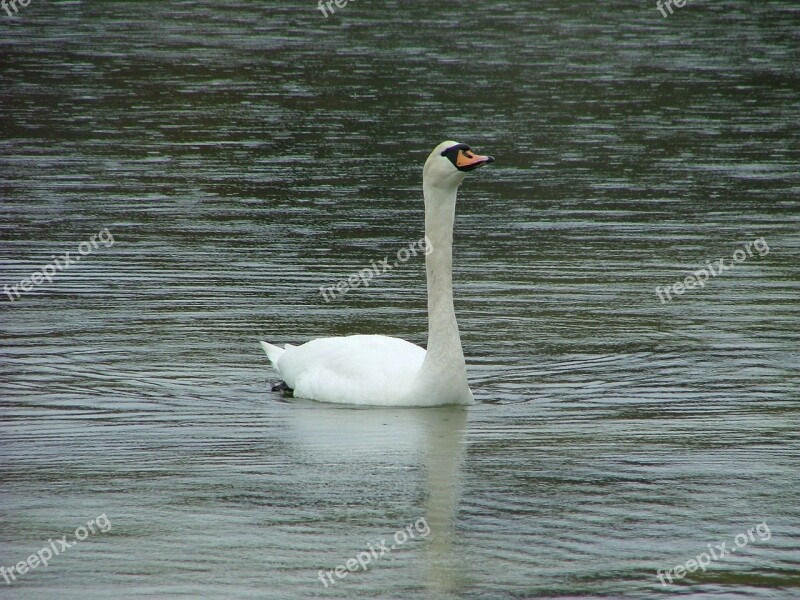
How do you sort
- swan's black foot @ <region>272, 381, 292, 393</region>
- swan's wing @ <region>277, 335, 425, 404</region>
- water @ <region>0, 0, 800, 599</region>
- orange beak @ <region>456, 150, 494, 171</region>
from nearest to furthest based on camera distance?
water @ <region>0, 0, 800, 599</region>, orange beak @ <region>456, 150, 494, 171</region>, swan's wing @ <region>277, 335, 425, 404</region>, swan's black foot @ <region>272, 381, 292, 393</region>

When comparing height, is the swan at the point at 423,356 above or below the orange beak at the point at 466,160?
below

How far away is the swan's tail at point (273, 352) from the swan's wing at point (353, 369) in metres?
0.19

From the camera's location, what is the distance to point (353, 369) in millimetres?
10609

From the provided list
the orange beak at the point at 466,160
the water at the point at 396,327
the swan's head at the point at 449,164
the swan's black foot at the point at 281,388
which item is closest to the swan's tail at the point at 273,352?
the swan's black foot at the point at 281,388

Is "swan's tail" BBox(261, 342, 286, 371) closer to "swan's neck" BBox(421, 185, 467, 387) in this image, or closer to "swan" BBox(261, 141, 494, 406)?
"swan" BBox(261, 141, 494, 406)

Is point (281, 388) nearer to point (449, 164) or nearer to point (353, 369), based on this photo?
point (353, 369)

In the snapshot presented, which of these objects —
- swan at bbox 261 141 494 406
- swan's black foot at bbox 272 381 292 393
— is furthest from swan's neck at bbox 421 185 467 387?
swan's black foot at bbox 272 381 292 393

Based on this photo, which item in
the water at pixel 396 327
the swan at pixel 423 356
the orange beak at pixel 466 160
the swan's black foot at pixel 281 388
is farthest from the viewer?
the swan's black foot at pixel 281 388

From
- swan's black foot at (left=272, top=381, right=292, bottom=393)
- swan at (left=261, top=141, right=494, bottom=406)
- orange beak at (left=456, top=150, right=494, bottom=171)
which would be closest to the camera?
orange beak at (left=456, top=150, right=494, bottom=171)

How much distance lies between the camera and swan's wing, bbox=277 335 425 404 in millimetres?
10547

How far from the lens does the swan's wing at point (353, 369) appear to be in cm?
1055

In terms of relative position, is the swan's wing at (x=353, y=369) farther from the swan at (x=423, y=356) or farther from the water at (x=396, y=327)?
the water at (x=396, y=327)

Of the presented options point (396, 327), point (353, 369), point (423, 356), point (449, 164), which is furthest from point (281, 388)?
point (449, 164)

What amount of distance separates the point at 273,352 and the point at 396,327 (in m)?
1.58
